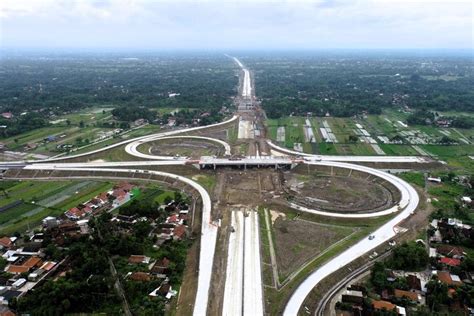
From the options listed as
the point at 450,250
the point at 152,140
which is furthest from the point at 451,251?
the point at 152,140

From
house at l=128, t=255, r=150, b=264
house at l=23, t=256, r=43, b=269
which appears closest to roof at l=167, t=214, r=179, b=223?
house at l=128, t=255, r=150, b=264

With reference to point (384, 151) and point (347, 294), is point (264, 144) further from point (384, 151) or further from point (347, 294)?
point (347, 294)

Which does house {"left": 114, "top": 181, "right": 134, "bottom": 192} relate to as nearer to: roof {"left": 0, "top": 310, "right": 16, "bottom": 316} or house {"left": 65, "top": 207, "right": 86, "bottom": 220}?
house {"left": 65, "top": 207, "right": 86, "bottom": 220}

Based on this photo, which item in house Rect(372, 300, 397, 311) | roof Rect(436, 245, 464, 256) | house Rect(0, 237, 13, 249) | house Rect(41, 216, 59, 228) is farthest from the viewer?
house Rect(41, 216, 59, 228)

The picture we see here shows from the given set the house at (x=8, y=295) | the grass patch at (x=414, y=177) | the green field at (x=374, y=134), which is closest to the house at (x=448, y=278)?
the grass patch at (x=414, y=177)

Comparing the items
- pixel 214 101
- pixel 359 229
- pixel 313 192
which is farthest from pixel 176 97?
pixel 359 229
